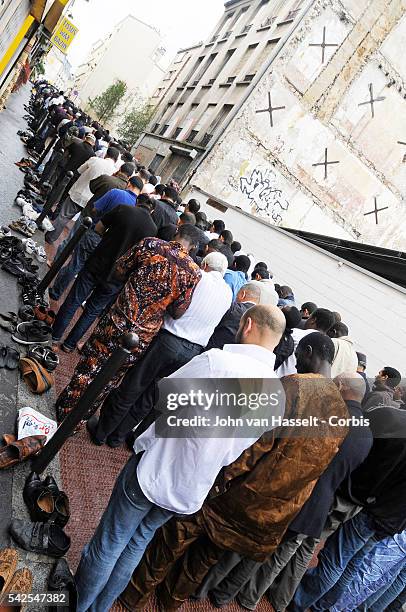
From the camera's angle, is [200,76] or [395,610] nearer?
[395,610]

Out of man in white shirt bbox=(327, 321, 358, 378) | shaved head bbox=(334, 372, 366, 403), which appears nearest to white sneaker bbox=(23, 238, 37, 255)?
man in white shirt bbox=(327, 321, 358, 378)

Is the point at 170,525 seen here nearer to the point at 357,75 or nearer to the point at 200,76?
the point at 357,75

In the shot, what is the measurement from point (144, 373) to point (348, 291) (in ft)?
22.3

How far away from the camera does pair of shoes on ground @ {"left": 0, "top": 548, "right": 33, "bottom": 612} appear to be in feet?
7.55

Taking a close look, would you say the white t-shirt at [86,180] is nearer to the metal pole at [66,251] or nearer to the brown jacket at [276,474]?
the metal pole at [66,251]

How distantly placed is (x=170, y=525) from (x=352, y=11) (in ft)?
76.5

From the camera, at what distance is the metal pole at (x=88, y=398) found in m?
2.80

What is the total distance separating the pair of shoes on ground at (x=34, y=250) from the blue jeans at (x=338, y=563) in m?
5.29

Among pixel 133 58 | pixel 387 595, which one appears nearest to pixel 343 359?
pixel 387 595

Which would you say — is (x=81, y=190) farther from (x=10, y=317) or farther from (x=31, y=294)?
(x=10, y=317)

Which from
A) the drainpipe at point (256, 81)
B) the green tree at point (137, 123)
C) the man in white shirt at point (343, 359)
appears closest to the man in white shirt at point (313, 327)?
the man in white shirt at point (343, 359)

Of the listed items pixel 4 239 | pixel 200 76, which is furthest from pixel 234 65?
pixel 4 239

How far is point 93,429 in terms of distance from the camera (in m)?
4.37

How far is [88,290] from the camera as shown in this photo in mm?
Answer: 5047
